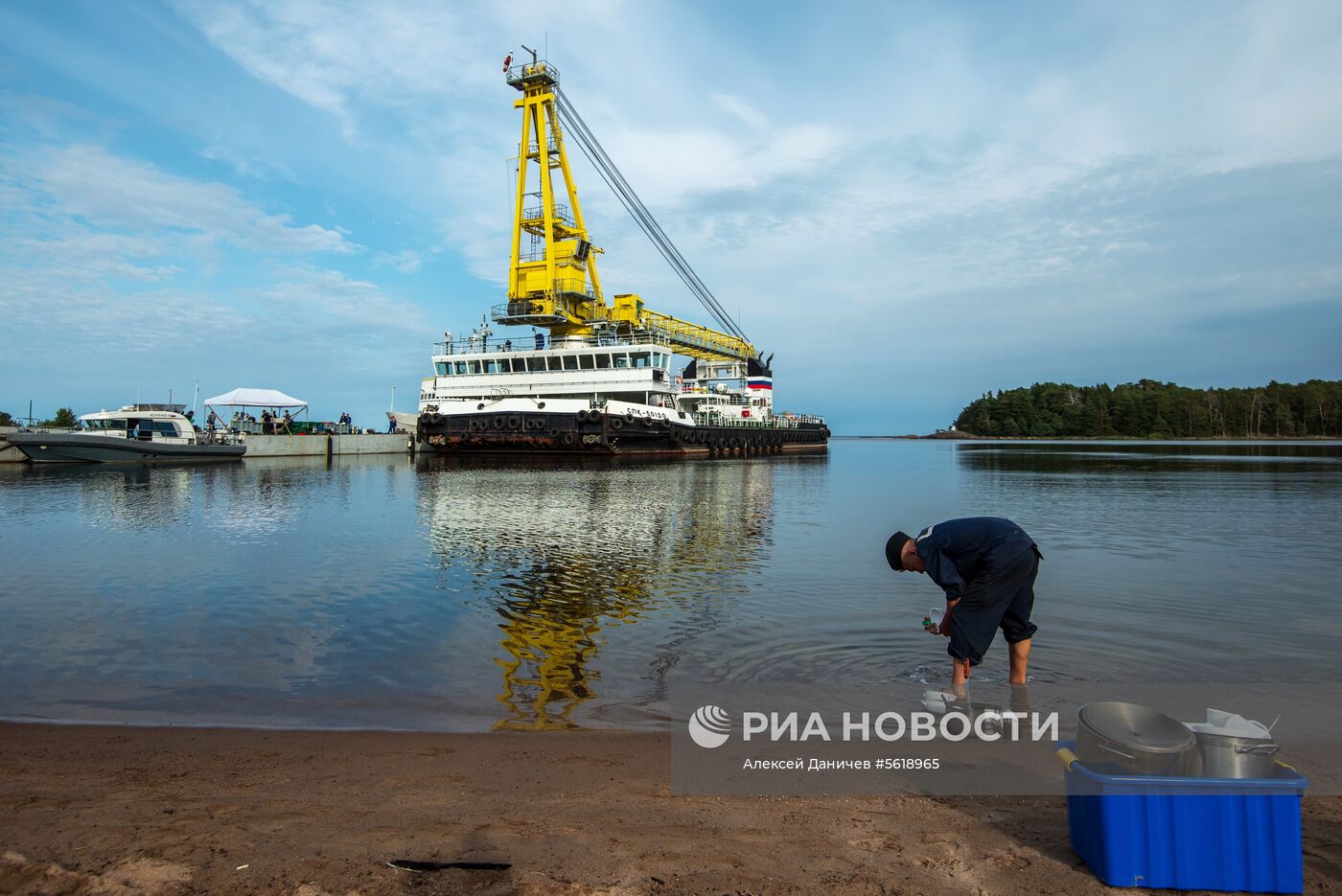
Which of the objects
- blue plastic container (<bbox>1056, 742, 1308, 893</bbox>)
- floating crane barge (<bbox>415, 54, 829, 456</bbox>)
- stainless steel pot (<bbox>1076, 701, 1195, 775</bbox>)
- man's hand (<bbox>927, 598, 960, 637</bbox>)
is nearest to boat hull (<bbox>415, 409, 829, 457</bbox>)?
floating crane barge (<bbox>415, 54, 829, 456</bbox>)

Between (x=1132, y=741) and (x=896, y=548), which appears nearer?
(x=1132, y=741)

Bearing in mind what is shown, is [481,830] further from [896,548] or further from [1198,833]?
[896,548]

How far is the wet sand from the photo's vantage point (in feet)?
9.25

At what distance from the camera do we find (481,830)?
128 inches

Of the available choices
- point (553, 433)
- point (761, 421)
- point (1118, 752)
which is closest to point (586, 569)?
point (1118, 752)

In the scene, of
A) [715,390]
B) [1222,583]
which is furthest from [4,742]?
[715,390]

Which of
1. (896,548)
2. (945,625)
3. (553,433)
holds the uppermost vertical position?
(553,433)

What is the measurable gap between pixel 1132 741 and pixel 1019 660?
8.34ft

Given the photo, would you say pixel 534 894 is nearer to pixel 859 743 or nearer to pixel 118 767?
pixel 859 743

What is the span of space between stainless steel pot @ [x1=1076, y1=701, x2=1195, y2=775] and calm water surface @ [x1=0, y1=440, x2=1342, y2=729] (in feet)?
9.05

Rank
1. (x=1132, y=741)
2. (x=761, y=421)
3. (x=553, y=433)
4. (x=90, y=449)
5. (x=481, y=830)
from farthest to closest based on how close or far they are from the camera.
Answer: (x=761, y=421)
(x=553, y=433)
(x=90, y=449)
(x=481, y=830)
(x=1132, y=741)

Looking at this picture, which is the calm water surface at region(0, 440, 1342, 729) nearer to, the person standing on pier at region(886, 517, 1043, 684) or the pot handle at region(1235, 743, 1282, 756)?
the person standing on pier at region(886, 517, 1043, 684)

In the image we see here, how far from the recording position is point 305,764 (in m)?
4.16

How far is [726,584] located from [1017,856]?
673 centimetres
